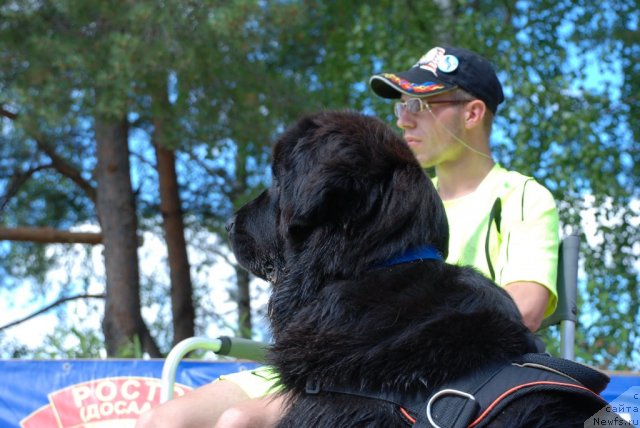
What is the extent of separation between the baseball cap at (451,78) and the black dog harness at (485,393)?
4.21ft

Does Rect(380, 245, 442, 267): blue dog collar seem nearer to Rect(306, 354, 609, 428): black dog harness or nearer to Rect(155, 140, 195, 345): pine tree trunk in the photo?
Rect(306, 354, 609, 428): black dog harness

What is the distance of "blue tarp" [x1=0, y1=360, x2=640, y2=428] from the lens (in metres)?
4.05

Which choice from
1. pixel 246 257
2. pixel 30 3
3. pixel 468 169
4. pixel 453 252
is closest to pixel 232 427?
pixel 246 257

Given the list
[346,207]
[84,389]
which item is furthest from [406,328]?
[84,389]

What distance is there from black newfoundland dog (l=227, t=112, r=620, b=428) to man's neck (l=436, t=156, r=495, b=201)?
0.80 metres

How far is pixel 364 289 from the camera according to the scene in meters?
2.17

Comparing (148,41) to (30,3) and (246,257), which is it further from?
(246,257)

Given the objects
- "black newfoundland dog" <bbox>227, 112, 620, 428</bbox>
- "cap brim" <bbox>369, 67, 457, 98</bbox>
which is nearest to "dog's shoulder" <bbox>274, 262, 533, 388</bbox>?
"black newfoundland dog" <bbox>227, 112, 620, 428</bbox>

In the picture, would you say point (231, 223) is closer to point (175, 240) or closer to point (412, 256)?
point (412, 256)

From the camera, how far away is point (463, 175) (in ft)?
10.3

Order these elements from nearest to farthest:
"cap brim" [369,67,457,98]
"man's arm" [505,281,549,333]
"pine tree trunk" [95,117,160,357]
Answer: "man's arm" [505,281,549,333]
"cap brim" [369,67,457,98]
"pine tree trunk" [95,117,160,357]

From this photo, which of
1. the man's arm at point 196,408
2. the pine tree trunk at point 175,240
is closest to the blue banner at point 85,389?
the man's arm at point 196,408

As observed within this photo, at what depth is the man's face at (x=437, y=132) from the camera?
3.10 metres

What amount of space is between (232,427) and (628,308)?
23.9 ft
